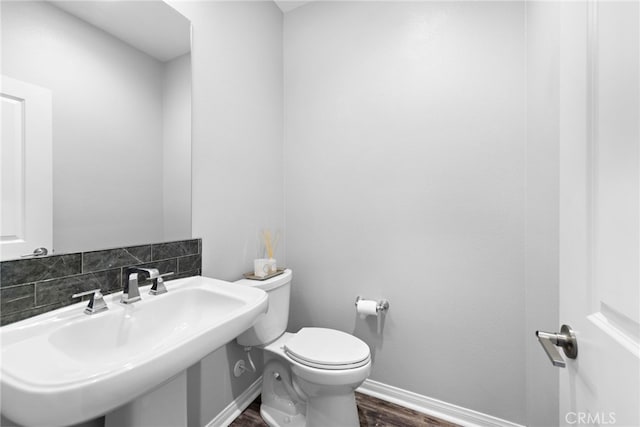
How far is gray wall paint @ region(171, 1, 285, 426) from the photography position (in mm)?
1322

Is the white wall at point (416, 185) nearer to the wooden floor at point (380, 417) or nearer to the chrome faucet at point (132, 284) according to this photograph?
the wooden floor at point (380, 417)

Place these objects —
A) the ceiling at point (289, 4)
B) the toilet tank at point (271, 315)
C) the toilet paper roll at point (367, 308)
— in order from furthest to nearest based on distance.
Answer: the ceiling at point (289, 4) < the toilet paper roll at point (367, 308) < the toilet tank at point (271, 315)

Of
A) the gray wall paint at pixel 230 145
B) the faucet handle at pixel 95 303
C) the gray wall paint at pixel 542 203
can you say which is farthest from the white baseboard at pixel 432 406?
the faucet handle at pixel 95 303

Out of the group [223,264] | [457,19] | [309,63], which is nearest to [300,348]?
[223,264]

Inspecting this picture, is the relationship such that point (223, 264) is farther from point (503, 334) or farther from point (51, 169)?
point (503, 334)

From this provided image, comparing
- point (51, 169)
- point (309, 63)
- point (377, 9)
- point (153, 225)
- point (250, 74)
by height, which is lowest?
point (153, 225)

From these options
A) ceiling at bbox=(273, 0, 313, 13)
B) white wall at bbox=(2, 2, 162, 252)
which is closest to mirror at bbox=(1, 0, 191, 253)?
white wall at bbox=(2, 2, 162, 252)

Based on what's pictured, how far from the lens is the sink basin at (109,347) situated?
51 centimetres

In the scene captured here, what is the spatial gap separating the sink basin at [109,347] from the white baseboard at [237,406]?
2.34 feet

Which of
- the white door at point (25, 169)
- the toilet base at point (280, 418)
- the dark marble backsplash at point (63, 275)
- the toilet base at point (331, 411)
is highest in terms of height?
the white door at point (25, 169)

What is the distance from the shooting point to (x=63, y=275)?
88cm

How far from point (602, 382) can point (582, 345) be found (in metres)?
0.08

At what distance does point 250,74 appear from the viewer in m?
1.64

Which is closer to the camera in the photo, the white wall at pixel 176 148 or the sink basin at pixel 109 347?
the sink basin at pixel 109 347
